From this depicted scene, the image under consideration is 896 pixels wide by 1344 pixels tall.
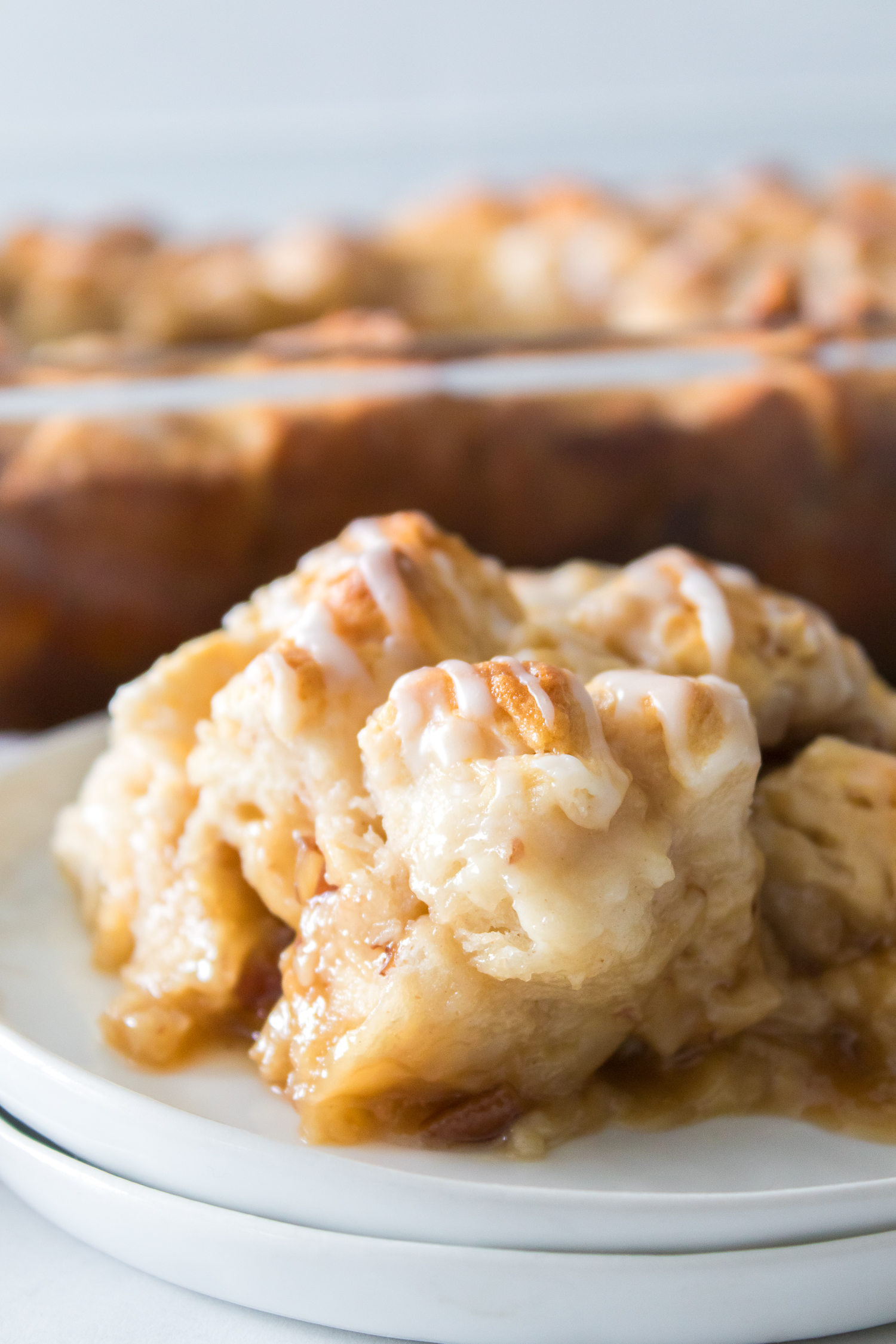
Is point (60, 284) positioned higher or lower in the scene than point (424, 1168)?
higher

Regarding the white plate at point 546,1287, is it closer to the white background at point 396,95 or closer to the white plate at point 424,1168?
the white plate at point 424,1168

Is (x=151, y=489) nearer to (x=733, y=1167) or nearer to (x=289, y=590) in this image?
(x=289, y=590)

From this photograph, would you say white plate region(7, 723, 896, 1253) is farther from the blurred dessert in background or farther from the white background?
the white background

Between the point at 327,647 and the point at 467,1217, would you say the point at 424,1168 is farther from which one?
the point at 327,647

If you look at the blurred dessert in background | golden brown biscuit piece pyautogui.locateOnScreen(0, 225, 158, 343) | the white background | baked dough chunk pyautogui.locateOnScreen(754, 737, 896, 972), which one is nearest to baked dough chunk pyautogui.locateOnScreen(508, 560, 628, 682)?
baked dough chunk pyautogui.locateOnScreen(754, 737, 896, 972)

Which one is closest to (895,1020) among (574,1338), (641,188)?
(574,1338)

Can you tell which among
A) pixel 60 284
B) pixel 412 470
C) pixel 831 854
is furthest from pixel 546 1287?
pixel 60 284

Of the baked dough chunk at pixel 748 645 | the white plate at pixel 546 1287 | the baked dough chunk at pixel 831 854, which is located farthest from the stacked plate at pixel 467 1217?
the baked dough chunk at pixel 748 645
